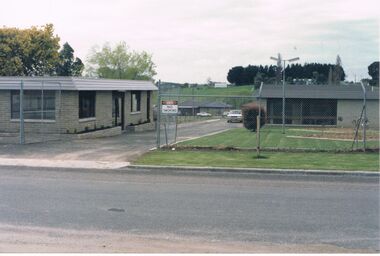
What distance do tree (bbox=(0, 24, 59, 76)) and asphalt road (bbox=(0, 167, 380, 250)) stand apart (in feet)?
115

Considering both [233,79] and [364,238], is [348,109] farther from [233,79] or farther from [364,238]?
[233,79]

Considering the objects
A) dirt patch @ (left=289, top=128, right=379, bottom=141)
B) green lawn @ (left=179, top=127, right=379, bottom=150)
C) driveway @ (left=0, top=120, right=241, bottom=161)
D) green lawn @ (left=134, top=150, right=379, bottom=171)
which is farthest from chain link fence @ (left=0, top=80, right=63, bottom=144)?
dirt patch @ (left=289, top=128, right=379, bottom=141)

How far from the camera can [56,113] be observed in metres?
25.0

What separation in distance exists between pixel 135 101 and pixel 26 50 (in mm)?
16233

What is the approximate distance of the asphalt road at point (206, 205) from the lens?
813 cm

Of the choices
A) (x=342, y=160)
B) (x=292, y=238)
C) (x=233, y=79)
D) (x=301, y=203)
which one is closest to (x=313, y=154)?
(x=342, y=160)

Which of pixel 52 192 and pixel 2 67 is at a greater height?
pixel 2 67

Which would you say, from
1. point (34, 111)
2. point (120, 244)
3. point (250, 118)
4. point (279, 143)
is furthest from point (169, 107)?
point (120, 244)

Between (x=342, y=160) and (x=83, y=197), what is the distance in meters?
9.13

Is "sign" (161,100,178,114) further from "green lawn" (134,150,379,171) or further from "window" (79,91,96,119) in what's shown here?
"window" (79,91,96,119)

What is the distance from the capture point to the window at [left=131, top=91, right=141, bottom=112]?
1395 inches

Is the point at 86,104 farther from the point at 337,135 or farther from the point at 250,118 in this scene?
the point at 337,135

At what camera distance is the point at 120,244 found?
23.8 ft

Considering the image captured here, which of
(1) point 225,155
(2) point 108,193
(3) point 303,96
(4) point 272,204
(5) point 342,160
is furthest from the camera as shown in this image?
(3) point 303,96
